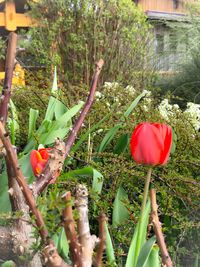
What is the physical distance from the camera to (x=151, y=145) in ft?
4.42

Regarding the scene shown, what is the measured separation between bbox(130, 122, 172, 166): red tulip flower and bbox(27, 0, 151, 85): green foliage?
7.82m

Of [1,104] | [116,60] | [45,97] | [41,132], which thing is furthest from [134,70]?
[1,104]

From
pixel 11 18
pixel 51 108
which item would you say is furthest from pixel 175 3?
pixel 51 108

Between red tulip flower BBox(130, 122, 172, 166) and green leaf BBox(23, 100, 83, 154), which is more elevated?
red tulip flower BBox(130, 122, 172, 166)

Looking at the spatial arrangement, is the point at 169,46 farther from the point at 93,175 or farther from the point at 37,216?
the point at 37,216

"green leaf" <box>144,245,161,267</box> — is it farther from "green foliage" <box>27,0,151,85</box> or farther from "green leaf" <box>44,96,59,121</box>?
"green foliage" <box>27,0,151,85</box>

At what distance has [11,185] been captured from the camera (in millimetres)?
1308

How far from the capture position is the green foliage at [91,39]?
9.36 m

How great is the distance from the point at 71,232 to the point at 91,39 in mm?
8668

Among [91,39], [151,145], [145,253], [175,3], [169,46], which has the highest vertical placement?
[175,3]

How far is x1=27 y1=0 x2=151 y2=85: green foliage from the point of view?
30.7 feet

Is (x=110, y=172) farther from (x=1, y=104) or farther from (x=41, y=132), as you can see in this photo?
(x=1, y=104)

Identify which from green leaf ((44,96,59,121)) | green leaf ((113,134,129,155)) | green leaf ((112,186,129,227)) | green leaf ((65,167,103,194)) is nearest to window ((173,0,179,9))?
green leaf ((44,96,59,121))

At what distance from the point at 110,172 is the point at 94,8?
7.46 metres
